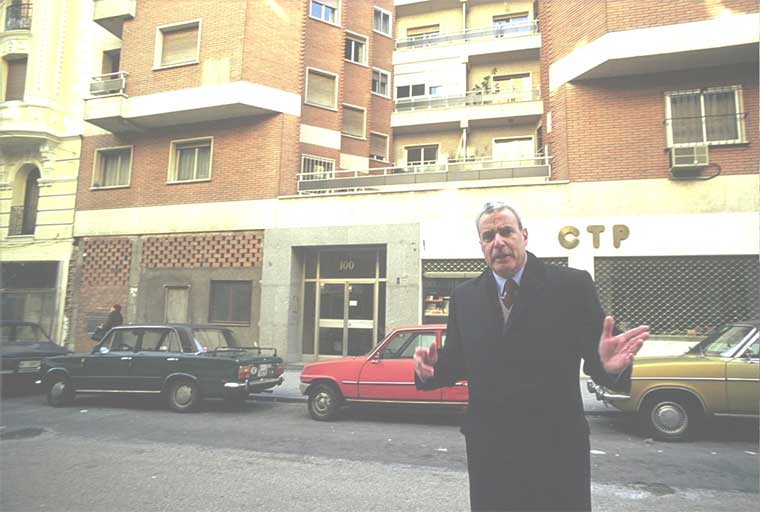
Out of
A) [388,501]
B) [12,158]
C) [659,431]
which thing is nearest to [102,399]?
[388,501]

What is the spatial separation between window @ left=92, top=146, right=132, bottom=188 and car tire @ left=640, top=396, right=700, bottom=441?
17023mm

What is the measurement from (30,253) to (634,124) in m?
20.1

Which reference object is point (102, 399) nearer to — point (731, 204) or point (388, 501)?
point (388, 501)

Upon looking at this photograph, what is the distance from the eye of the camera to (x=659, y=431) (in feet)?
21.8

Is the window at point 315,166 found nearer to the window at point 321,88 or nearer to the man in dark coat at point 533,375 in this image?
the window at point 321,88

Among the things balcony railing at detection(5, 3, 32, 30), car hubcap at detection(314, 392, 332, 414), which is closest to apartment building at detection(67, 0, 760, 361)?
balcony railing at detection(5, 3, 32, 30)

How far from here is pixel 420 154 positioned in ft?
72.7

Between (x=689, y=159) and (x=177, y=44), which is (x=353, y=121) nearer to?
(x=177, y=44)

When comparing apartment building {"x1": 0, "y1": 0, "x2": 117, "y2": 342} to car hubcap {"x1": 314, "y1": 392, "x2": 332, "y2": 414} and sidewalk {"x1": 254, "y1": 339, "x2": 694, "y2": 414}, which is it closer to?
sidewalk {"x1": 254, "y1": 339, "x2": 694, "y2": 414}

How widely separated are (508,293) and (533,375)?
0.40 metres

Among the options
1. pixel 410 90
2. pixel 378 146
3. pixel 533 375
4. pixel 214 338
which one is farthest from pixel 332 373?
pixel 410 90

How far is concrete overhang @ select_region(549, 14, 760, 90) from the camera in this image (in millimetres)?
11289

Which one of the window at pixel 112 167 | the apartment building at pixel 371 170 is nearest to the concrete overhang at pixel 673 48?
the apartment building at pixel 371 170

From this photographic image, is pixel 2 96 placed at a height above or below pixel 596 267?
above
